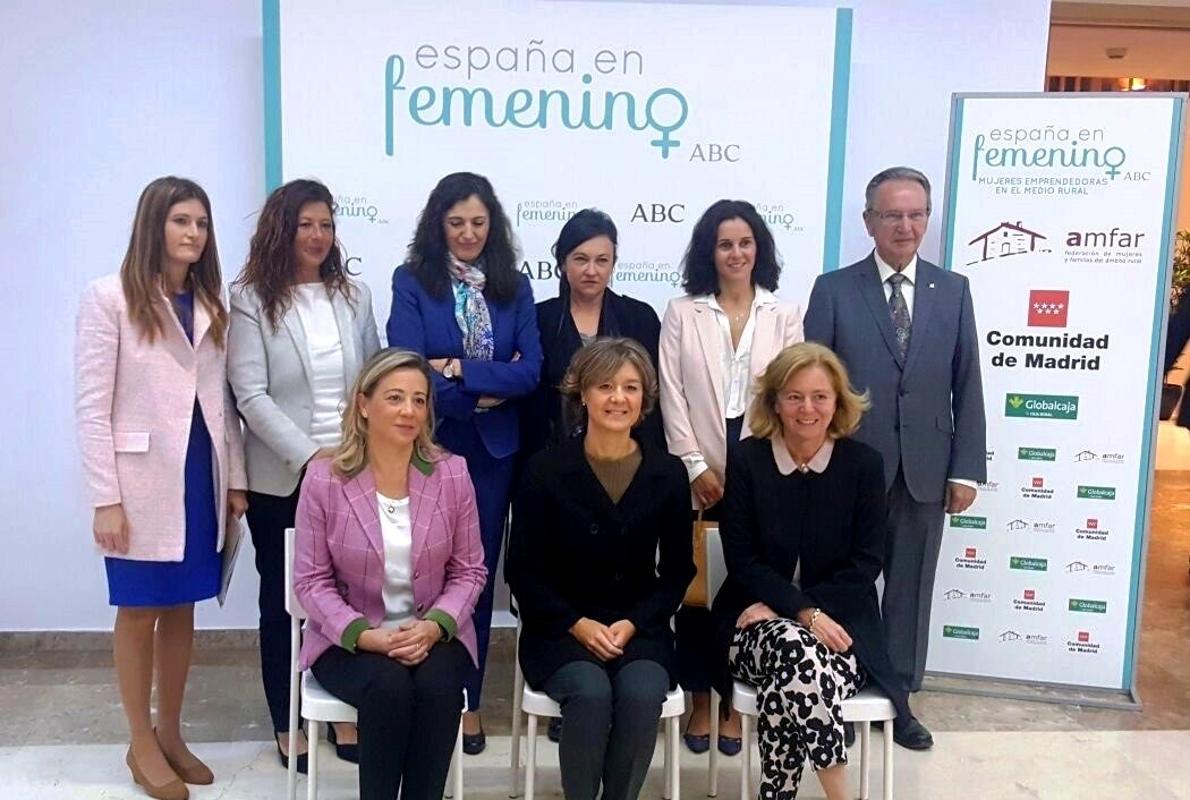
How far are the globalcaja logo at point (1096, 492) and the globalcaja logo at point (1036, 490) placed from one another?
4.0 inches

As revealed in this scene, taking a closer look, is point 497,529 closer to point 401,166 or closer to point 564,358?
point 564,358

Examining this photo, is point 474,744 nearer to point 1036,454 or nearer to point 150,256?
point 150,256

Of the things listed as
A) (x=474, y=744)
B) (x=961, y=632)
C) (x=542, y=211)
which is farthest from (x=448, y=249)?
(x=961, y=632)

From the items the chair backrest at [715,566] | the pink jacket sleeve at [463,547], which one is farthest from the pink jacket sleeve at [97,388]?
the chair backrest at [715,566]

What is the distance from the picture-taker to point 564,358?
9.21ft

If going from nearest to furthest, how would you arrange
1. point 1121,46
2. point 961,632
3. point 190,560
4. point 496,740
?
1. point 190,560
2. point 496,740
3. point 961,632
4. point 1121,46

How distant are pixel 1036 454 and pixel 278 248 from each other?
2586 mm

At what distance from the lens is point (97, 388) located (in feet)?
7.93

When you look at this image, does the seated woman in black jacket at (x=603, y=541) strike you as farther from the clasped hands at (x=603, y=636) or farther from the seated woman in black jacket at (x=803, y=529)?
the seated woman in black jacket at (x=803, y=529)

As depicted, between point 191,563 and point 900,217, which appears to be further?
point 900,217

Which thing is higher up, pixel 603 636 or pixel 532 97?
pixel 532 97

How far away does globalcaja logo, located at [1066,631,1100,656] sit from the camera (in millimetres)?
3449


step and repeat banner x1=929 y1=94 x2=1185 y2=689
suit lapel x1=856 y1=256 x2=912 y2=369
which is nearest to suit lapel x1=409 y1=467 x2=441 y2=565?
suit lapel x1=856 y1=256 x2=912 y2=369

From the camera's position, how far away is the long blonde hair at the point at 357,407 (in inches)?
92.1
